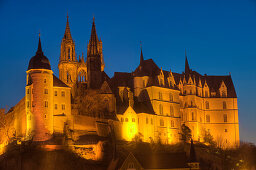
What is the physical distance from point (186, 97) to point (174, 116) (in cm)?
915

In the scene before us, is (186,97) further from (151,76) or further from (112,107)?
(112,107)

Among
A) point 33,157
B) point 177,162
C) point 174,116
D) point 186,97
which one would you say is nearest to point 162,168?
point 177,162

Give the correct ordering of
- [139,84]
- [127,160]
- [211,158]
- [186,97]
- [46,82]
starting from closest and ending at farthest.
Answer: [127,160]
[46,82]
[211,158]
[139,84]
[186,97]

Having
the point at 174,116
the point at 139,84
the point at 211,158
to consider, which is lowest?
the point at 211,158

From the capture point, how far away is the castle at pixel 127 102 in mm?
86500

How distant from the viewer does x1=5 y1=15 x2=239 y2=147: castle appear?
86.5 metres

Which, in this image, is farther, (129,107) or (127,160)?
(129,107)

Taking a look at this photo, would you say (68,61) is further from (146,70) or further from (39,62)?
(39,62)

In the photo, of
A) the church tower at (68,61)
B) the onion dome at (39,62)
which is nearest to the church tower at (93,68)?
the church tower at (68,61)

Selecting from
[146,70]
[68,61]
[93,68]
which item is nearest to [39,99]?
[93,68]

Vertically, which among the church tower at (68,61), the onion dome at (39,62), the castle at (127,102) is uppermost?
the church tower at (68,61)

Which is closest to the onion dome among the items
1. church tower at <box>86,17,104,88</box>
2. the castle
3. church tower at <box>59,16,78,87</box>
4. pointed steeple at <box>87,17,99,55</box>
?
the castle

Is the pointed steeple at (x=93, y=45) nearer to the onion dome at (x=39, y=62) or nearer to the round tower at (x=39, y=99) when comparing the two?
the onion dome at (x=39, y=62)

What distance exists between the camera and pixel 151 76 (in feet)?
352
